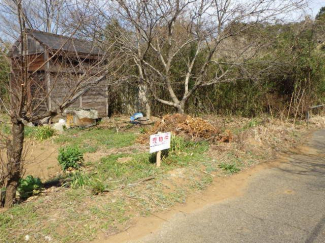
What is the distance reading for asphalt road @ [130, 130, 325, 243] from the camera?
10.7 feet

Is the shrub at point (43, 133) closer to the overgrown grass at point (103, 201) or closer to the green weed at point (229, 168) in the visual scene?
the overgrown grass at point (103, 201)

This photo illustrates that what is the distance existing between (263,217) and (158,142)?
208 cm

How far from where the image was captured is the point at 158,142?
16.7 feet

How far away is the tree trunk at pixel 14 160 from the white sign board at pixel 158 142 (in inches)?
80.4

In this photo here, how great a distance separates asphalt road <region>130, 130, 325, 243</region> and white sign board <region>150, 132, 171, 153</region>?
1421 millimetres

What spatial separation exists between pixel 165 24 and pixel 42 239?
730 centimetres

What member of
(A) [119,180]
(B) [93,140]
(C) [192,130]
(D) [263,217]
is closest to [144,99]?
(B) [93,140]

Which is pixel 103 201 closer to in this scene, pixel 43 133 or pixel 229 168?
pixel 229 168

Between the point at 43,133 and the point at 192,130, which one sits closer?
the point at 192,130

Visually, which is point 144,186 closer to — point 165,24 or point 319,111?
point 165,24

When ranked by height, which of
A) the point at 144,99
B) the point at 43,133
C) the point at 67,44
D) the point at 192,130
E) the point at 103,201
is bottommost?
the point at 103,201

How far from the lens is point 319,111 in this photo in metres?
11.5

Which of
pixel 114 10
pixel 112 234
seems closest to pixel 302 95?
pixel 114 10

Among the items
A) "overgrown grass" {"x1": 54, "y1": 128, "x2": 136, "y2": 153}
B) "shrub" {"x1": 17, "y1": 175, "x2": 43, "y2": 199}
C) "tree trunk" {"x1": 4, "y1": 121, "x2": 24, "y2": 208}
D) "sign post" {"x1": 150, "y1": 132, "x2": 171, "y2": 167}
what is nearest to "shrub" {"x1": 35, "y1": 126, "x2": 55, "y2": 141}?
"overgrown grass" {"x1": 54, "y1": 128, "x2": 136, "y2": 153}
